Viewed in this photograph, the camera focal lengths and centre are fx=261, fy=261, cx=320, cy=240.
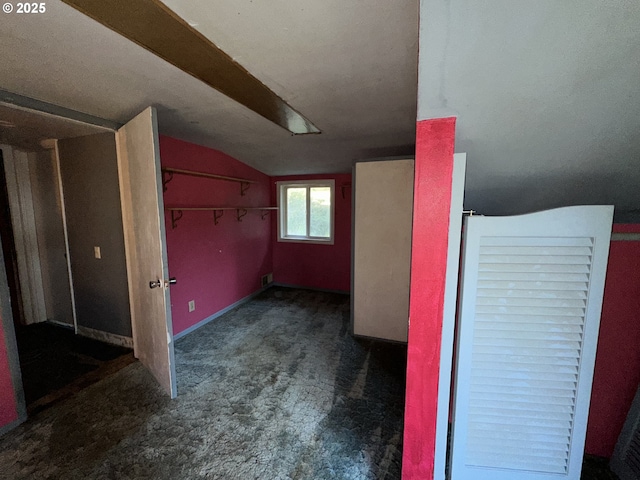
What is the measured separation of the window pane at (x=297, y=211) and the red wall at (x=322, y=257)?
0.71 ft

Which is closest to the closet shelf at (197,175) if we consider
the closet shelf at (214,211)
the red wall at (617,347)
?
the closet shelf at (214,211)

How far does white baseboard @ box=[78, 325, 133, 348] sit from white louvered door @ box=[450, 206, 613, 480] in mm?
2781

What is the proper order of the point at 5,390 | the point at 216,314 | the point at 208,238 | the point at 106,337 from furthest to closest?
the point at 216,314 → the point at 208,238 → the point at 106,337 → the point at 5,390

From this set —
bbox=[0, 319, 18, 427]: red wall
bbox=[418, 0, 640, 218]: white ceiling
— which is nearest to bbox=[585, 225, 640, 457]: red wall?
bbox=[418, 0, 640, 218]: white ceiling

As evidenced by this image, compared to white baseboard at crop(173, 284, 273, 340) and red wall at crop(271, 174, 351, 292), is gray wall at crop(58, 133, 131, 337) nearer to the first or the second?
white baseboard at crop(173, 284, 273, 340)

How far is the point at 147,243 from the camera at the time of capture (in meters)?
1.93

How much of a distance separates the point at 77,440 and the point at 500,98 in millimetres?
2710

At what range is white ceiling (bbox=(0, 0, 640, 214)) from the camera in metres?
0.70

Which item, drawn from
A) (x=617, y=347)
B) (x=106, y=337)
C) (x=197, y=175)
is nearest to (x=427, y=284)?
(x=617, y=347)

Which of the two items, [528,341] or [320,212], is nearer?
[528,341]

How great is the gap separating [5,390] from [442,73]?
2.81 metres

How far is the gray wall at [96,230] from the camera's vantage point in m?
2.29

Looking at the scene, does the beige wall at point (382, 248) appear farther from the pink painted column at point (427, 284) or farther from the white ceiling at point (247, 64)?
the pink painted column at point (427, 284)

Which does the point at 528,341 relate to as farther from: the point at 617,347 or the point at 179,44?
the point at 179,44
